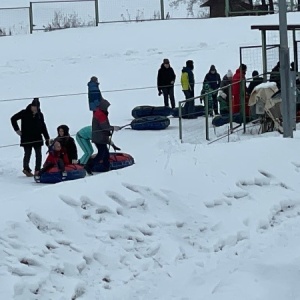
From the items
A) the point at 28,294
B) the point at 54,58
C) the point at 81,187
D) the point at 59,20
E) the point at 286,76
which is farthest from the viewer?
the point at 59,20

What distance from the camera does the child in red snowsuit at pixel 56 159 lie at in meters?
15.5

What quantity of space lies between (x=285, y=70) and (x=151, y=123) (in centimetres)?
828

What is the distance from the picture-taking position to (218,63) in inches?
1268

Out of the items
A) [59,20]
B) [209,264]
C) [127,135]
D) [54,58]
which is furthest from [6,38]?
[209,264]

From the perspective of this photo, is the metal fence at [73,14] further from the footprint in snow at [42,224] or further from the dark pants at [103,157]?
the footprint in snow at [42,224]

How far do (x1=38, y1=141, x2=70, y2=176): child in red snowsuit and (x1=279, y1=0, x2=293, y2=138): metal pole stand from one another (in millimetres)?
3866

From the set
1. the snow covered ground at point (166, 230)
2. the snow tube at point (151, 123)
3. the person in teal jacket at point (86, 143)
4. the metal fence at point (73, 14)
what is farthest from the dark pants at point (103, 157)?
the metal fence at point (73, 14)

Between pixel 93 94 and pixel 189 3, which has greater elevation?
pixel 189 3

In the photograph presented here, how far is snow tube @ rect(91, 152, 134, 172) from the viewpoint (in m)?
16.0

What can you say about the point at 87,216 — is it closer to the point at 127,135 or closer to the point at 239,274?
the point at 239,274

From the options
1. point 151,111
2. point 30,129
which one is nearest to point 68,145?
point 30,129

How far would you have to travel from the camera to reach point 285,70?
13.2 metres

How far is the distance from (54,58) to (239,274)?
89.8ft

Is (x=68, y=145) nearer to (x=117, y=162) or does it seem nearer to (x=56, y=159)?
(x=56, y=159)
